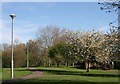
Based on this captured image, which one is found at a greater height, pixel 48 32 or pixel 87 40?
pixel 48 32

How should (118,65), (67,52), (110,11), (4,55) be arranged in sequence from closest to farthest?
1. (110,11)
2. (67,52)
3. (118,65)
4. (4,55)

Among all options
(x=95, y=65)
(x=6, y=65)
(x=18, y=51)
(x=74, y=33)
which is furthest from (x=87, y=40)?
(x=6, y=65)

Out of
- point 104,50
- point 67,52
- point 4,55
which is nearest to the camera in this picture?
point 104,50

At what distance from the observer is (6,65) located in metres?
44.9

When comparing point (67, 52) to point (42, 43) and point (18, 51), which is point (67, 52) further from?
point (42, 43)

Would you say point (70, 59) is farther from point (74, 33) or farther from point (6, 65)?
point (6, 65)

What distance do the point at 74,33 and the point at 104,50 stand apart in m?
4.93

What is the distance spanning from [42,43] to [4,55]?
40.5 feet

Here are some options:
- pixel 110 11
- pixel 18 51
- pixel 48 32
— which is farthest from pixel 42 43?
pixel 110 11

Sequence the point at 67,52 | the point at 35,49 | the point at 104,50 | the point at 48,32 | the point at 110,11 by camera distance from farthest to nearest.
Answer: the point at 35,49 → the point at 48,32 → the point at 67,52 → the point at 104,50 → the point at 110,11

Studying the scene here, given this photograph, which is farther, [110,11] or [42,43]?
[42,43]

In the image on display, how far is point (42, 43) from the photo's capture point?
167 ft

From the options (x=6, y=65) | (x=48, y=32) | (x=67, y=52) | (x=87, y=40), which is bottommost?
(x=6, y=65)

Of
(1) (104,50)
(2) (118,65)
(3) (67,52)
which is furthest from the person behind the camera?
(2) (118,65)
